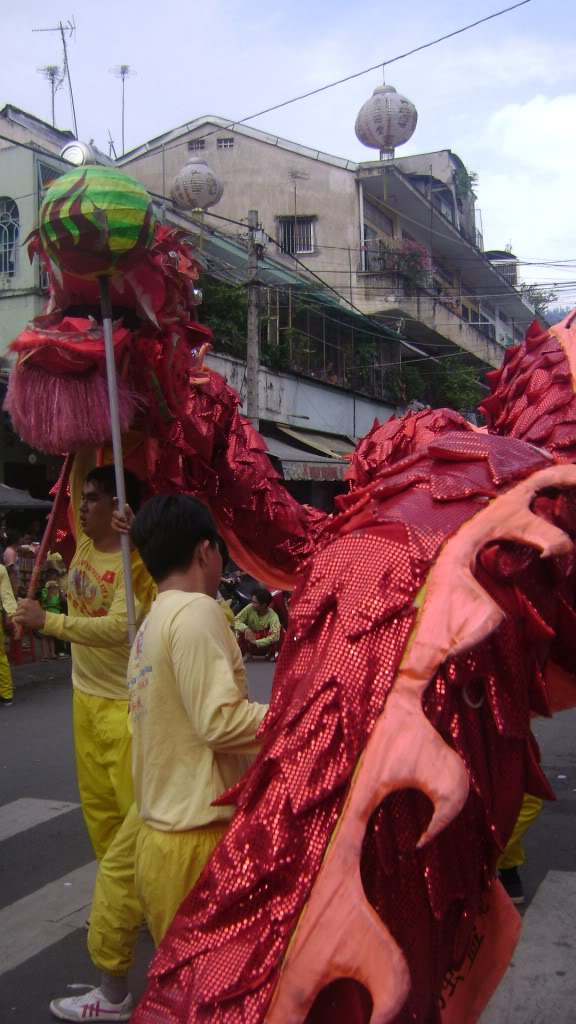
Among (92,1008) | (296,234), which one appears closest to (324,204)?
(296,234)

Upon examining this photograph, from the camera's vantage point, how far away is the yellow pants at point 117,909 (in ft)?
8.64

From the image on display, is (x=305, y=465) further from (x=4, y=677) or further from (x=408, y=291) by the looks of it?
(x=408, y=291)

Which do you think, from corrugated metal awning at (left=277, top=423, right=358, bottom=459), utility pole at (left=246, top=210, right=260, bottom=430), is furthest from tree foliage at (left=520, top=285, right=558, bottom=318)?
utility pole at (left=246, top=210, right=260, bottom=430)

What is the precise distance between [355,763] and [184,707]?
1.13 m

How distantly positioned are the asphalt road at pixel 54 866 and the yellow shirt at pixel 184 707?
140 centimetres

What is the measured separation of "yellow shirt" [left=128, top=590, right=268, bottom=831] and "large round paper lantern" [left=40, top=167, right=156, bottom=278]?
0.97 m

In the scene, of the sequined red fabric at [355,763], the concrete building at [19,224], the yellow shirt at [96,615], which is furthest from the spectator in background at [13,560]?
the sequined red fabric at [355,763]

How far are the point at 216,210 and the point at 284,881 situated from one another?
24.3 metres

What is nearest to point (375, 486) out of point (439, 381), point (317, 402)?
point (317, 402)

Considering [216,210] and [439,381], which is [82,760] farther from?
[439,381]

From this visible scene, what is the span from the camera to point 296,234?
78.1 ft

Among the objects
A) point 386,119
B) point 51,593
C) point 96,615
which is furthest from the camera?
point 386,119

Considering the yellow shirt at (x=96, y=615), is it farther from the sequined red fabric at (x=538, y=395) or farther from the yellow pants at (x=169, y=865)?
the sequined red fabric at (x=538, y=395)

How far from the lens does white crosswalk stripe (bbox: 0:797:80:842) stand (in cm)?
500
